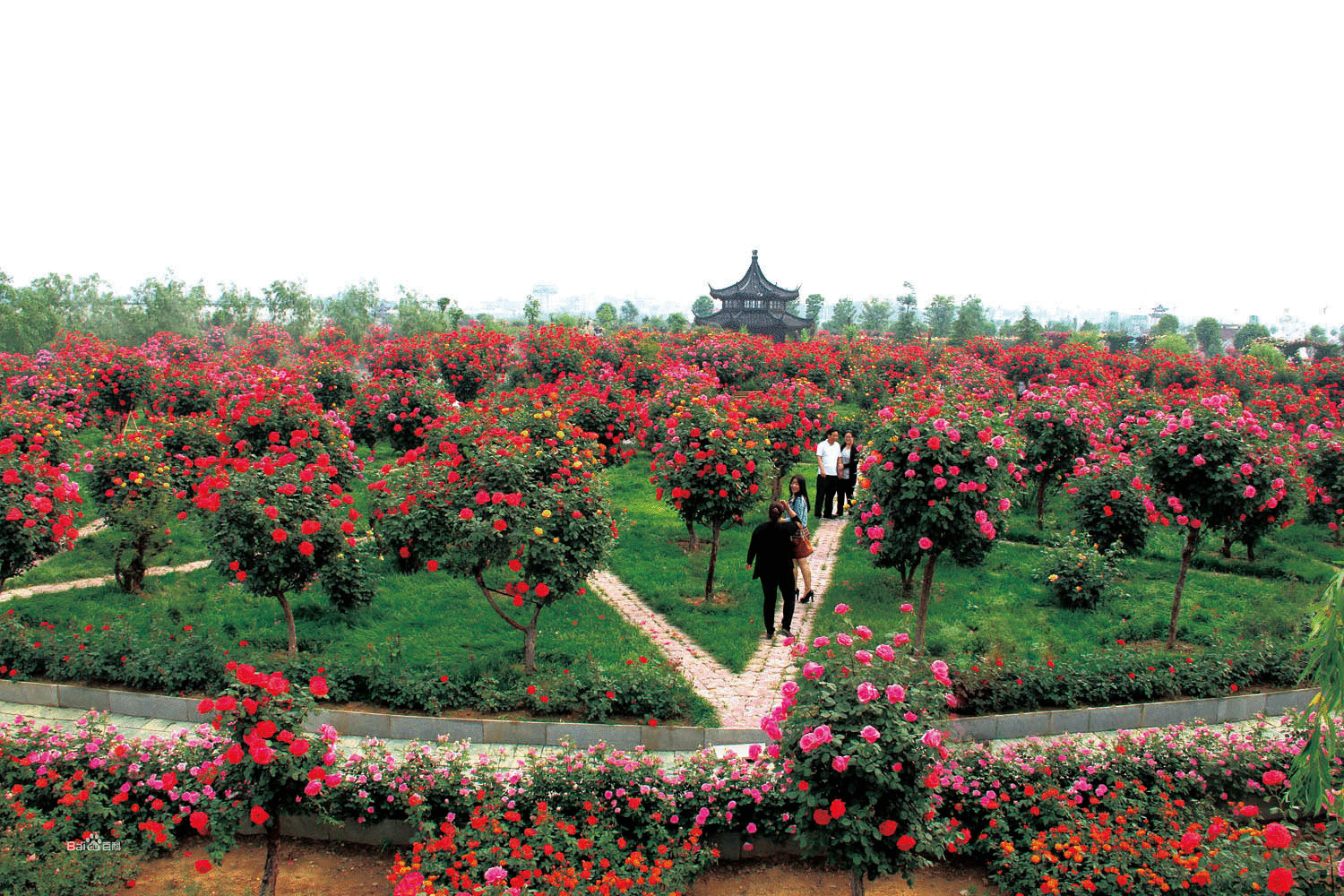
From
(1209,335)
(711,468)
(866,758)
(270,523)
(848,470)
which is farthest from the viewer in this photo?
(1209,335)

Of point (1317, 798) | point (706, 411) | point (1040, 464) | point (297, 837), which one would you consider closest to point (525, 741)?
point (297, 837)

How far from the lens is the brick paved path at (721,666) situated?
25.4 ft

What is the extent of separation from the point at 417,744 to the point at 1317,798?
6.52 metres

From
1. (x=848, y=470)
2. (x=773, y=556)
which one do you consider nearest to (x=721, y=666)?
(x=773, y=556)

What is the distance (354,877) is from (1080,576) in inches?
365

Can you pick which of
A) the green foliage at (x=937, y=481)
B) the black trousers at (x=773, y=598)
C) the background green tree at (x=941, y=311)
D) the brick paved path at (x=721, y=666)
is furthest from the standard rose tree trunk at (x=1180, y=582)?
the background green tree at (x=941, y=311)

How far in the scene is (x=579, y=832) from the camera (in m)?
5.81

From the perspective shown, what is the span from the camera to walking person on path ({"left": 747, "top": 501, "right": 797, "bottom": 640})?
8.84 m

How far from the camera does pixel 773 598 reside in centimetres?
920

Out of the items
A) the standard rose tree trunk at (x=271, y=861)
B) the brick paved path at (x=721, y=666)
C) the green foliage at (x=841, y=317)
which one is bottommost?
the standard rose tree trunk at (x=271, y=861)

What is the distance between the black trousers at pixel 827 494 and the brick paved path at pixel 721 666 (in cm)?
288

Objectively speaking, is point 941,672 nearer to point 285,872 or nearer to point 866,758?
point 866,758

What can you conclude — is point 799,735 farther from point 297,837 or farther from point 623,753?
point 297,837

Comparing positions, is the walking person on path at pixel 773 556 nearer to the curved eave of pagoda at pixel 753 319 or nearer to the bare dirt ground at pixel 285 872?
the bare dirt ground at pixel 285 872
